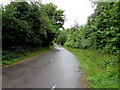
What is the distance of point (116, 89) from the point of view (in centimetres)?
531

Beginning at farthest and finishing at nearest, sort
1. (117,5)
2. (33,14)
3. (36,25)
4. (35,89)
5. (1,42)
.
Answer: (36,25) → (33,14) → (1,42) → (117,5) → (35,89)

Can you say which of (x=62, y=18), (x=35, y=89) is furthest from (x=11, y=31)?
(x=62, y=18)

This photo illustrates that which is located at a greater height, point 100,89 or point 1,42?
point 1,42

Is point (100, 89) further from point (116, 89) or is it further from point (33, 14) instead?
point (33, 14)

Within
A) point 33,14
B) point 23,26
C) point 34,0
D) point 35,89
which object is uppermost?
point 34,0

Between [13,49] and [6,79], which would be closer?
[6,79]

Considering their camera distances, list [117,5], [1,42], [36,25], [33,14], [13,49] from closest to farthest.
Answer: [117,5]
[1,42]
[13,49]
[33,14]
[36,25]

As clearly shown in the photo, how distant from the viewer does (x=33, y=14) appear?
17344 millimetres

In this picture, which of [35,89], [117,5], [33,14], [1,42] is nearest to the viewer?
[35,89]

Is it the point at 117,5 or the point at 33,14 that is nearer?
the point at 117,5

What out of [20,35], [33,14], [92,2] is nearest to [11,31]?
[20,35]

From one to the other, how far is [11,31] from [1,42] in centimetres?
157

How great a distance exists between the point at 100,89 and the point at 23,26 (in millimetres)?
11100

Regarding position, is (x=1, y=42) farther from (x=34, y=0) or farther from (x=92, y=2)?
(x=92, y=2)
